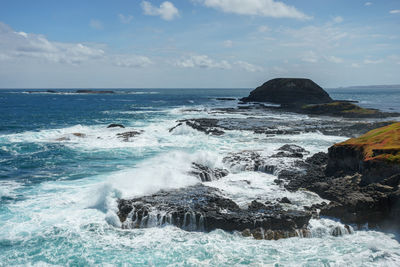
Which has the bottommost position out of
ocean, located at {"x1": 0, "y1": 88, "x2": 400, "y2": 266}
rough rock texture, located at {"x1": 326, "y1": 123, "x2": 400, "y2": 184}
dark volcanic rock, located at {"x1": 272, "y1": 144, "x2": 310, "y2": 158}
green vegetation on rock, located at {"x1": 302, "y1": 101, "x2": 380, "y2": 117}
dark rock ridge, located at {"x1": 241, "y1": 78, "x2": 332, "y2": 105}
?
ocean, located at {"x1": 0, "y1": 88, "x2": 400, "y2": 266}

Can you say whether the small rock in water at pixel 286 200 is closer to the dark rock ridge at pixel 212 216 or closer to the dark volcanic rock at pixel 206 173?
the dark rock ridge at pixel 212 216

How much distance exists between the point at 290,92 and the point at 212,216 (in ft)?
301

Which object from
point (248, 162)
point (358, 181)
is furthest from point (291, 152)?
point (358, 181)

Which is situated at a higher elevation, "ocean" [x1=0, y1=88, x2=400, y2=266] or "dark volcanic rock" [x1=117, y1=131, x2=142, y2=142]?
"dark volcanic rock" [x1=117, y1=131, x2=142, y2=142]

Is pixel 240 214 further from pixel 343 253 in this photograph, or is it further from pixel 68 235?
pixel 68 235

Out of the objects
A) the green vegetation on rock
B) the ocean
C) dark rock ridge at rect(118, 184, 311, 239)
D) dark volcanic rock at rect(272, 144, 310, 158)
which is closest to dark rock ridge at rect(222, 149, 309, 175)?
dark volcanic rock at rect(272, 144, 310, 158)

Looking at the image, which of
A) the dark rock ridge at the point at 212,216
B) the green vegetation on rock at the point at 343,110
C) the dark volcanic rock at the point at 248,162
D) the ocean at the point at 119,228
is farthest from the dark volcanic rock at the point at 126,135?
the green vegetation on rock at the point at 343,110

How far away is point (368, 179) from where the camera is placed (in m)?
18.0

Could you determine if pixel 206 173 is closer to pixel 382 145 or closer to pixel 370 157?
pixel 370 157

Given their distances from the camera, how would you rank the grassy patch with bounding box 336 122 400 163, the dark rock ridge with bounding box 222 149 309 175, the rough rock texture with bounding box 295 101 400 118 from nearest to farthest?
the grassy patch with bounding box 336 122 400 163
the dark rock ridge with bounding box 222 149 309 175
the rough rock texture with bounding box 295 101 400 118

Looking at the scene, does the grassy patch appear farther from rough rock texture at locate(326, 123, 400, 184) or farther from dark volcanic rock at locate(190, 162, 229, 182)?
dark volcanic rock at locate(190, 162, 229, 182)

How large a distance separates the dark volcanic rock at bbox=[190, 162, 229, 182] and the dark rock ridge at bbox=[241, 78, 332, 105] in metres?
75.0

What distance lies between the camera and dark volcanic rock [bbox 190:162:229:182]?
2086cm

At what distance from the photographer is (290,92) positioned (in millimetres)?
99688
